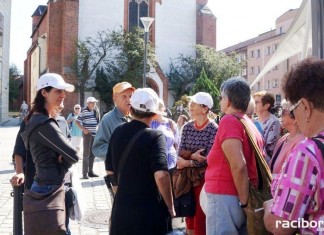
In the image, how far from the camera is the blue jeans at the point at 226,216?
3.19m

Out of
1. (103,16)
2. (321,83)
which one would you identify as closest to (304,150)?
(321,83)

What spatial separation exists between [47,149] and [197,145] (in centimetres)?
202

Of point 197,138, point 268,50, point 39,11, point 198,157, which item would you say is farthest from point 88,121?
point 39,11

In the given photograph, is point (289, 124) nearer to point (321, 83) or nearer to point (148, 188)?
point (148, 188)

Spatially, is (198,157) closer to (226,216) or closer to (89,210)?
(226,216)

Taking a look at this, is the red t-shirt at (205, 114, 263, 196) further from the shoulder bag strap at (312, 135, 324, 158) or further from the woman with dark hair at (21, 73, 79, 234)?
the shoulder bag strap at (312, 135, 324, 158)

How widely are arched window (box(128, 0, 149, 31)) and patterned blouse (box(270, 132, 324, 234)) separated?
32654 millimetres

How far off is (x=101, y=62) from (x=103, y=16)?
167 inches

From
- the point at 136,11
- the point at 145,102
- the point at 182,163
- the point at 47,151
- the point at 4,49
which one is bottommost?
the point at 182,163

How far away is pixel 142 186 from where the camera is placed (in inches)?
122

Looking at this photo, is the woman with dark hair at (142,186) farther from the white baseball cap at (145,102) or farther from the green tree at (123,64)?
Answer: the green tree at (123,64)

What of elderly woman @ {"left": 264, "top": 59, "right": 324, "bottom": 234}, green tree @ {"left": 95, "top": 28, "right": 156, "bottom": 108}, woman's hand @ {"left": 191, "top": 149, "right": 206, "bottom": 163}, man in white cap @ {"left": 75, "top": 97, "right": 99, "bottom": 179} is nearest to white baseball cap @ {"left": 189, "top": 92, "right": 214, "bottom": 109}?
woman's hand @ {"left": 191, "top": 149, "right": 206, "bottom": 163}

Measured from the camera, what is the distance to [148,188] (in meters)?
3.11

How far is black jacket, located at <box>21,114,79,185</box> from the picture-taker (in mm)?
3334
